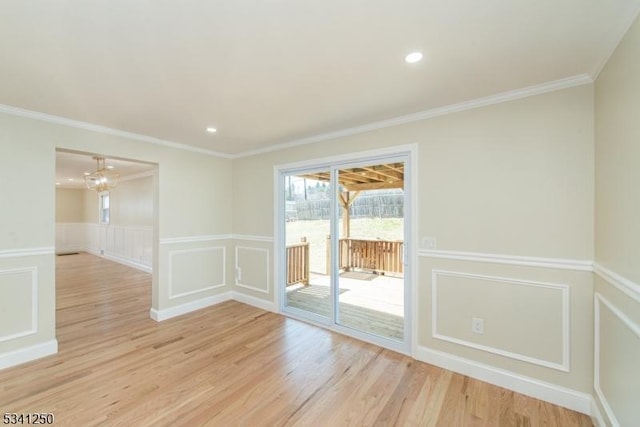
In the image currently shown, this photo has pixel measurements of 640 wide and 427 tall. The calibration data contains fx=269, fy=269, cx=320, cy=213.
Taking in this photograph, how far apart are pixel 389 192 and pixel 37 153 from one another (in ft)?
11.9

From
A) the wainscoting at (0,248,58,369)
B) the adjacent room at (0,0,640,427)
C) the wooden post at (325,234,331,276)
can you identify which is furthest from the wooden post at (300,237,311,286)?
the wainscoting at (0,248,58,369)

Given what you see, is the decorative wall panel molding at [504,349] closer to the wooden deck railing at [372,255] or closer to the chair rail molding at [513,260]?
the chair rail molding at [513,260]

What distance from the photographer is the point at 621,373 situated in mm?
1523

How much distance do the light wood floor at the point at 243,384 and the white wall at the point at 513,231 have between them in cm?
35

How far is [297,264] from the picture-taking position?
4.07m

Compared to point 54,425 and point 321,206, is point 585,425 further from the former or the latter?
point 54,425

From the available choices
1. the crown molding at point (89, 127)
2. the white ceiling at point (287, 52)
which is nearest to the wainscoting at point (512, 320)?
the white ceiling at point (287, 52)

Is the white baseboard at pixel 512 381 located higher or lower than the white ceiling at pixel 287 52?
lower

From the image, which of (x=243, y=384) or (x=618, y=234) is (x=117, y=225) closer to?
(x=243, y=384)

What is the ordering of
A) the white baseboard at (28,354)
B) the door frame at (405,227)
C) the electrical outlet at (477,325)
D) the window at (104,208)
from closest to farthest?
the electrical outlet at (477,325)
the white baseboard at (28,354)
the door frame at (405,227)
the window at (104,208)

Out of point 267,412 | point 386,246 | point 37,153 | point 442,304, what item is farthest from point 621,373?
point 37,153

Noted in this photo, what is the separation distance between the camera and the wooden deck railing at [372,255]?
3045 millimetres

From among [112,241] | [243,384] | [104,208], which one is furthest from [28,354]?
[104,208]

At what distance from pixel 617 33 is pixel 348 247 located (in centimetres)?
274
